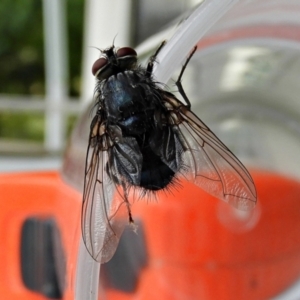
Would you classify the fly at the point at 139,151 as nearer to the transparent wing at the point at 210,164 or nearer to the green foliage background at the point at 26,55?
the transparent wing at the point at 210,164

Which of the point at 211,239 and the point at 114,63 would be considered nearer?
the point at 114,63

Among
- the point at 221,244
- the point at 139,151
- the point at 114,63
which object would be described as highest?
the point at 114,63

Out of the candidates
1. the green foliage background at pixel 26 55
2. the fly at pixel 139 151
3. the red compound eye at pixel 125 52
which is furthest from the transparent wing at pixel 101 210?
the green foliage background at pixel 26 55

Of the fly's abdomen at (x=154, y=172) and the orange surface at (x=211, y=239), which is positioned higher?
the fly's abdomen at (x=154, y=172)

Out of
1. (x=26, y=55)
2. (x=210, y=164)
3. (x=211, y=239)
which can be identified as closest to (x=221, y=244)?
(x=211, y=239)

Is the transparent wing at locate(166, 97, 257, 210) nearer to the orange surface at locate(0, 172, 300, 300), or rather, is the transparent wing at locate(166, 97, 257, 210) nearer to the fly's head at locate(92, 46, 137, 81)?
the fly's head at locate(92, 46, 137, 81)

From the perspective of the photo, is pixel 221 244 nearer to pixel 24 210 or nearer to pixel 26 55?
pixel 24 210

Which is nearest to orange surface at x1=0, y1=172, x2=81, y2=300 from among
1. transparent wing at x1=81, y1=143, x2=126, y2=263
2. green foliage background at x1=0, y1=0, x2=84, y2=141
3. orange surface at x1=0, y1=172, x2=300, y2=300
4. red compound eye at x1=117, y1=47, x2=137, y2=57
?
orange surface at x1=0, y1=172, x2=300, y2=300

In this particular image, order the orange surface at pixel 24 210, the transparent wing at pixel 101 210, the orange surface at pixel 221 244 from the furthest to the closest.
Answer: the orange surface at pixel 221 244
the orange surface at pixel 24 210
the transparent wing at pixel 101 210

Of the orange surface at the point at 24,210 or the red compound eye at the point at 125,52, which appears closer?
the red compound eye at the point at 125,52
